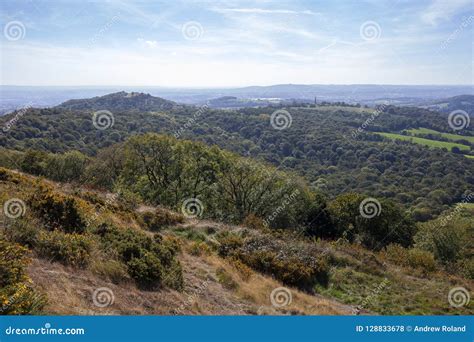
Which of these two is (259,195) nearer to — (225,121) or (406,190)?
(406,190)

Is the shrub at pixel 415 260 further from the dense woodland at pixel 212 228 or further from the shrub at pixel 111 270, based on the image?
the shrub at pixel 111 270

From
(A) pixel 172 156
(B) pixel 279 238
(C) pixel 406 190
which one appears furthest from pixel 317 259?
(C) pixel 406 190

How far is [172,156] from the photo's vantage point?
1174 inches

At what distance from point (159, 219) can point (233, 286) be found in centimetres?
711

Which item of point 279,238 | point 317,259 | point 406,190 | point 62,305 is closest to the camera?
point 62,305

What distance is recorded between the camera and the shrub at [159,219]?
16059 millimetres

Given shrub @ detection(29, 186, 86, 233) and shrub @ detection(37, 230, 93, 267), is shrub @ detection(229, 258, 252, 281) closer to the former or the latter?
shrub @ detection(37, 230, 93, 267)

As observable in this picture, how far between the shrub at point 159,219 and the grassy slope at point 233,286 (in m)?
0.43

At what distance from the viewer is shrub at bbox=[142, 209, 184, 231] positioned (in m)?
16.1

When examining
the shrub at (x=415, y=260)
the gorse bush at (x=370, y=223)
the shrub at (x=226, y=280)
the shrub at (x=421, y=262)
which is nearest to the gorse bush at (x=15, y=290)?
the shrub at (x=226, y=280)

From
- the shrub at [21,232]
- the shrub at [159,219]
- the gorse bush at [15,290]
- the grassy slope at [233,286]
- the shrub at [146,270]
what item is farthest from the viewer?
the shrub at [159,219]

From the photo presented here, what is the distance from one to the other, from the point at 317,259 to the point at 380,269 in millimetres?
2892

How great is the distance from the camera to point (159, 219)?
16.6 m

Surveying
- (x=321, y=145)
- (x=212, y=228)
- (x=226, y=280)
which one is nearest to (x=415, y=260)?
(x=212, y=228)
